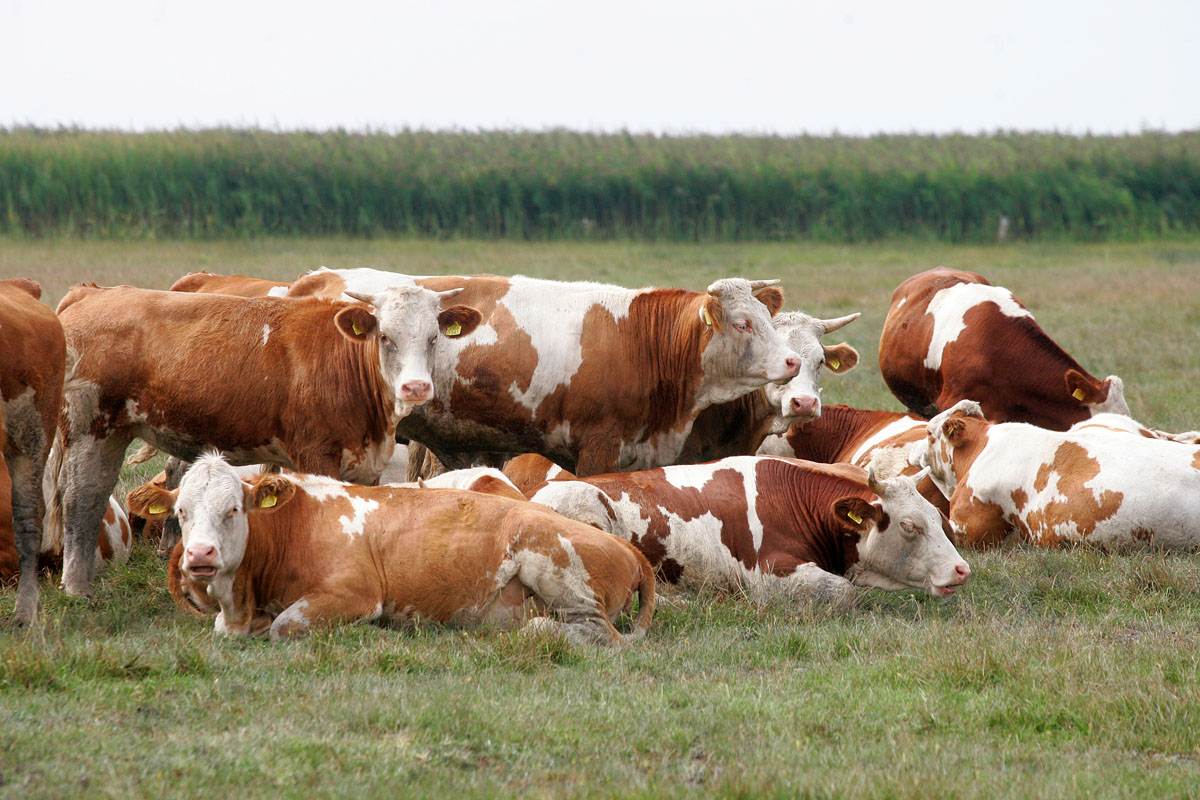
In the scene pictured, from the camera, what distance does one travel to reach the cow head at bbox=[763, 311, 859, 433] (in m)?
8.66

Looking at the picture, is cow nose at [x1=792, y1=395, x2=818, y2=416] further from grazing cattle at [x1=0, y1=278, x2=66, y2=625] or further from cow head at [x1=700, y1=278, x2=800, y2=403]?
grazing cattle at [x1=0, y1=278, x2=66, y2=625]

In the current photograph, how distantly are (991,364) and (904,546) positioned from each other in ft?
13.5

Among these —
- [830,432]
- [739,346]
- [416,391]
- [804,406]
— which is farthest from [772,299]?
[416,391]

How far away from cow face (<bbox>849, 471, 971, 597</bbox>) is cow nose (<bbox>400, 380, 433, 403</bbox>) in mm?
2291

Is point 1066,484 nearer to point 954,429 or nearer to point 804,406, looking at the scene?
point 954,429

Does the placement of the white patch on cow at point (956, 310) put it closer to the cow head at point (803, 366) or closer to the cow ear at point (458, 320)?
the cow head at point (803, 366)

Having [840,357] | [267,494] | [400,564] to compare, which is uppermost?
[840,357]

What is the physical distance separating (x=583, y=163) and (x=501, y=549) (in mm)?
28707

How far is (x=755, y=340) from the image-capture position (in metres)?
8.54

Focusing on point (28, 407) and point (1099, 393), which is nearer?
point (28, 407)

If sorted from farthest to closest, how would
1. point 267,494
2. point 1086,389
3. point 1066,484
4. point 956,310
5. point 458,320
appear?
point 956,310 → point 1086,389 → point 1066,484 → point 458,320 → point 267,494

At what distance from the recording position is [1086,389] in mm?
10320

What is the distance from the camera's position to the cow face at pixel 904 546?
7074 millimetres

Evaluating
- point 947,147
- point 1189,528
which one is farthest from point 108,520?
point 947,147
